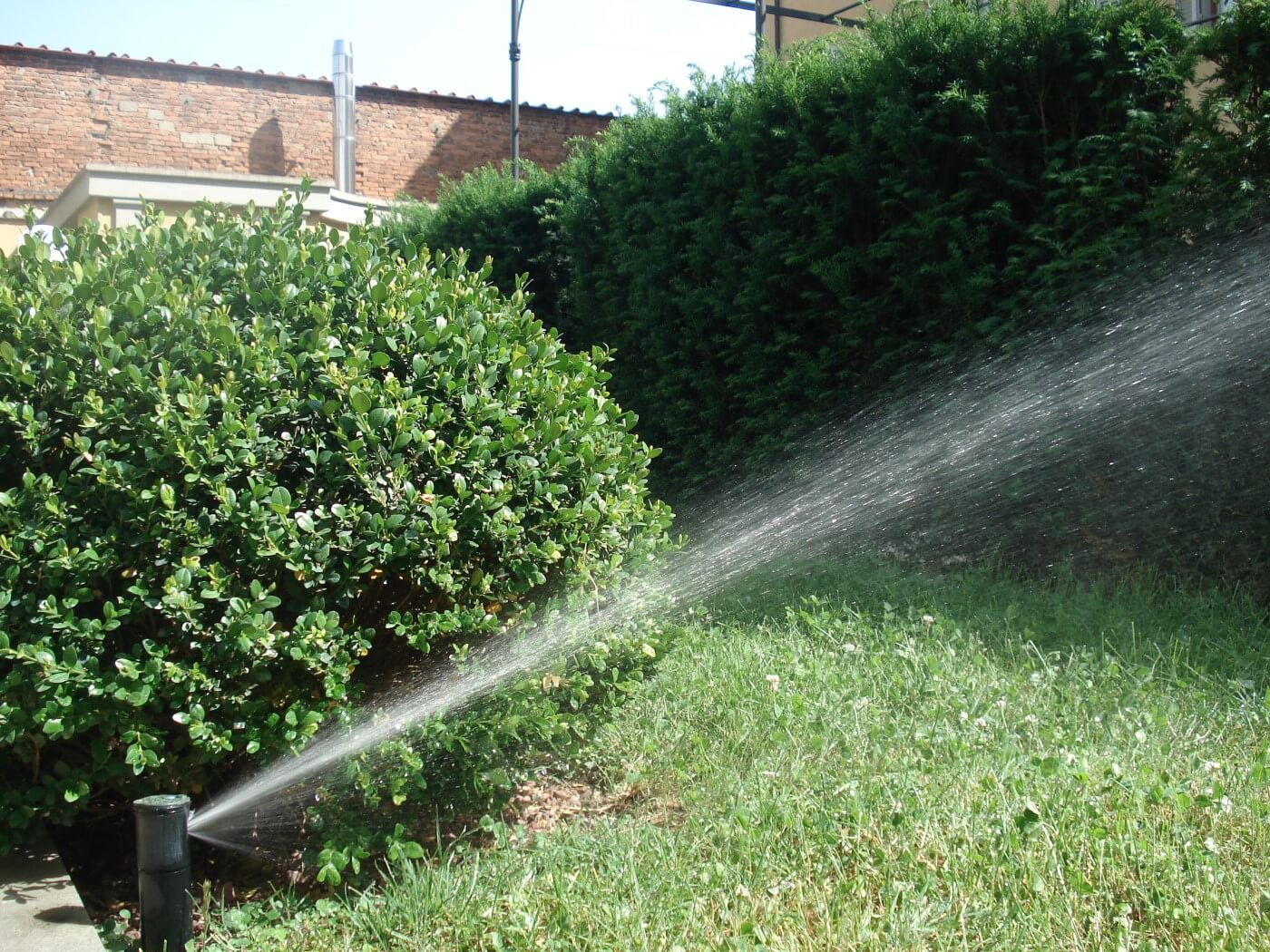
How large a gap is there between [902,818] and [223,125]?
21601 millimetres

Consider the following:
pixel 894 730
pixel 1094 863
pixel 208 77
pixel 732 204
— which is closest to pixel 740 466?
pixel 732 204

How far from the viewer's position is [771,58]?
22.7 ft

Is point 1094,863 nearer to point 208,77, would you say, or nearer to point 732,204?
point 732,204

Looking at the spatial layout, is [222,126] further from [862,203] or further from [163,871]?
[163,871]

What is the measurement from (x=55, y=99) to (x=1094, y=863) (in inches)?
865

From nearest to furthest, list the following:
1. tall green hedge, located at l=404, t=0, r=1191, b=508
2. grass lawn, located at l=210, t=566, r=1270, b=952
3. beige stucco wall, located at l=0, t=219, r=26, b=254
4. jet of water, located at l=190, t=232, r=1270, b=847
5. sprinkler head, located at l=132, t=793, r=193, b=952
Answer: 1. grass lawn, located at l=210, t=566, r=1270, b=952
2. sprinkler head, located at l=132, t=793, r=193, b=952
3. jet of water, located at l=190, t=232, r=1270, b=847
4. tall green hedge, located at l=404, t=0, r=1191, b=508
5. beige stucco wall, located at l=0, t=219, r=26, b=254

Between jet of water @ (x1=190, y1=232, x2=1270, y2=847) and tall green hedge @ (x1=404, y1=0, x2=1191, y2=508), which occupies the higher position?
tall green hedge @ (x1=404, y1=0, x2=1191, y2=508)

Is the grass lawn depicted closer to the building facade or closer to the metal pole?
the metal pole

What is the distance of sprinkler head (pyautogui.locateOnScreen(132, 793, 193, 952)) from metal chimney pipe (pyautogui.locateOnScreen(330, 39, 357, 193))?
20240 mm

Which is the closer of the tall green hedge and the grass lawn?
the grass lawn

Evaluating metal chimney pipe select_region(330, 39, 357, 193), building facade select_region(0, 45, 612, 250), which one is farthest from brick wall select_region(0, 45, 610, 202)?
metal chimney pipe select_region(330, 39, 357, 193)

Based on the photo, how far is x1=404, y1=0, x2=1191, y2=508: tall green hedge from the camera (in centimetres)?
533

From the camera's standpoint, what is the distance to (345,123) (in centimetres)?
2169

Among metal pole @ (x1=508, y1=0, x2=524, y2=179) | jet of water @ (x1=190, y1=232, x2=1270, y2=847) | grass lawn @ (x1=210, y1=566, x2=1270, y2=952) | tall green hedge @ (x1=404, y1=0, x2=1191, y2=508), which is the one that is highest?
metal pole @ (x1=508, y1=0, x2=524, y2=179)
